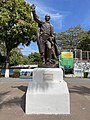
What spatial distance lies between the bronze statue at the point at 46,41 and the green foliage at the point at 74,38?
51.0m

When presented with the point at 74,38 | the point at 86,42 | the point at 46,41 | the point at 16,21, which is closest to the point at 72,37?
the point at 74,38

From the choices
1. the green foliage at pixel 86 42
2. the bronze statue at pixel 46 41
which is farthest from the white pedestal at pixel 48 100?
the green foliage at pixel 86 42

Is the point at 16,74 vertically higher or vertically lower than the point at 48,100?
lower

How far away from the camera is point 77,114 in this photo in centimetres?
755

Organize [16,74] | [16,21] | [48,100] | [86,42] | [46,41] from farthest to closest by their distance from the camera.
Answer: [86,42] → [16,74] → [16,21] → [46,41] → [48,100]

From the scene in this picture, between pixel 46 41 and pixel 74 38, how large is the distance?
53662 millimetres

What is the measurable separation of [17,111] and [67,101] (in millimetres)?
1727

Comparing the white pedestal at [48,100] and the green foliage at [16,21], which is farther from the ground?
the green foliage at [16,21]

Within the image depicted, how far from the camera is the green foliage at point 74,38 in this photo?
6091 centimetres

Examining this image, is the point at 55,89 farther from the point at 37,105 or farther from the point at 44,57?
the point at 44,57

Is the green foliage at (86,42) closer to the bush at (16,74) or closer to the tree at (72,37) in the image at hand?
the tree at (72,37)

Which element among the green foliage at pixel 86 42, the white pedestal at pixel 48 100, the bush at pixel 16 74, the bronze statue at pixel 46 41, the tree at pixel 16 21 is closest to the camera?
the white pedestal at pixel 48 100

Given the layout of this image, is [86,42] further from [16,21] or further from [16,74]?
[16,74]

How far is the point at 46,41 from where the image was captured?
9.88 meters
